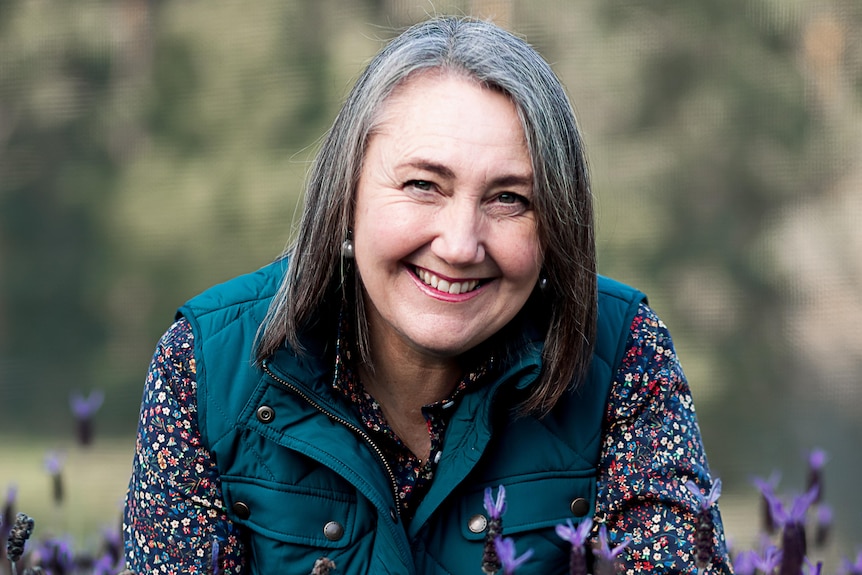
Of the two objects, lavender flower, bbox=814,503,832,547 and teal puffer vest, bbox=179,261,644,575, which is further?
lavender flower, bbox=814,503,832,547

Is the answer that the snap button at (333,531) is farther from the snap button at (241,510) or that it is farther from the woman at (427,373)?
the snap button at (241,510)

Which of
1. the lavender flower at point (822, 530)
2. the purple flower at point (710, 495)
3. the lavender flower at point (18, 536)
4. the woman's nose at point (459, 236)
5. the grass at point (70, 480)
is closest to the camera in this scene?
the purple flower at point (710, 495)

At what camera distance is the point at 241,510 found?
7.18 feet

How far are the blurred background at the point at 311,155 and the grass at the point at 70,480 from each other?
0.02m

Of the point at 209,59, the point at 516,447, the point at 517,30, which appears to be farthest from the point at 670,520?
the point at 209,59

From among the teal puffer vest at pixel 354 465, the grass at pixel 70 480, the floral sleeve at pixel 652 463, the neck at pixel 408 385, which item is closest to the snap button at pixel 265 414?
the teal puffer vest at pixel 354 465

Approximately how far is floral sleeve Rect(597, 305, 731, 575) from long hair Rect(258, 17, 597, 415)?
0.35ft

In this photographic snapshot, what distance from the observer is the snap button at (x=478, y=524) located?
2.18 metres

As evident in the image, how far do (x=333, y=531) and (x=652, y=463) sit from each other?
21.5 inches

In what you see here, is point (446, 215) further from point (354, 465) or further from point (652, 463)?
point (652, 463)

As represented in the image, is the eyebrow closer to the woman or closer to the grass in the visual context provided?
the woman

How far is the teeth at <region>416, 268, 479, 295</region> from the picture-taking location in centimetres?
205

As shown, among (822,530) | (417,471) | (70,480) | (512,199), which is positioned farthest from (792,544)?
(70,480)

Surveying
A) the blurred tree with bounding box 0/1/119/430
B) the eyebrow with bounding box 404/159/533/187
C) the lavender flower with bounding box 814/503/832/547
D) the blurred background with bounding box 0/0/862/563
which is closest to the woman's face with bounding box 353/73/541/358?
the eyebrow with bounding box 404/159/533/187
